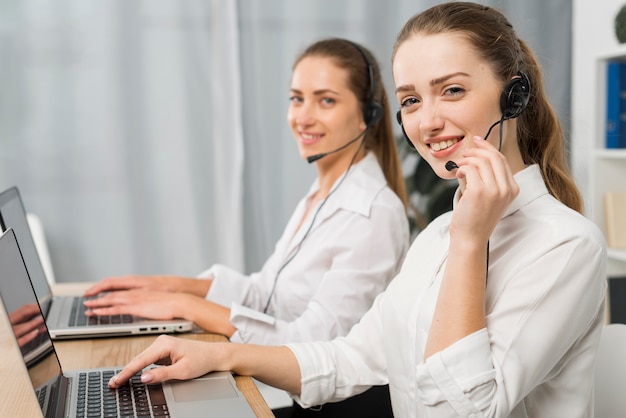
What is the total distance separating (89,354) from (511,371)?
0.74 metres

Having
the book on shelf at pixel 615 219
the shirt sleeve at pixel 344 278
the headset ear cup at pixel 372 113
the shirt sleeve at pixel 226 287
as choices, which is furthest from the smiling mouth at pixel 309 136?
the book on shelf at pixel 615 219

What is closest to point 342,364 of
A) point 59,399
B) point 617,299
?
point 59,399

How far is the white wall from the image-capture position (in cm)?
305

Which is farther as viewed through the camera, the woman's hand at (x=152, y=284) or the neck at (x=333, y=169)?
the neck at (x=333, y=169)

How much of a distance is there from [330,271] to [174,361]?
568mm

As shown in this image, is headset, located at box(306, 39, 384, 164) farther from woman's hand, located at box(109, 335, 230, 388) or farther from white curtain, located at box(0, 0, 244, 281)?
white curtain, located at box(0, 0, 244, 281)

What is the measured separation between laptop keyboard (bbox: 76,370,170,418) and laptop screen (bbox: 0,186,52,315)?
0.48m

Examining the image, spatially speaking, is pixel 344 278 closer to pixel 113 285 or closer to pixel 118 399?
pixel 113 285

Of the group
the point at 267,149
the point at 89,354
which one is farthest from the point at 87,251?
the point at 89,354

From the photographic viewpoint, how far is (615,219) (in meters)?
2.98

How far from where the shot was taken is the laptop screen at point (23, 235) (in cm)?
156

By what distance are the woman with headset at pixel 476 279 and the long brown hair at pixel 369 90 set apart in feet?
2.07

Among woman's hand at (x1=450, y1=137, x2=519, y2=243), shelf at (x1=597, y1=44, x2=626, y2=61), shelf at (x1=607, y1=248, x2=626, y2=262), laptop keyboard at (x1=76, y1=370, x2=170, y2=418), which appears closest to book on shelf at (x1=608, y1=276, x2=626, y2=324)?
shelf at (x1=607, y1=248, x2=626, y2=262)

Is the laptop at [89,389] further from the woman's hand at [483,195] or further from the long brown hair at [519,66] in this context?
the long brown hair at [519,66]
